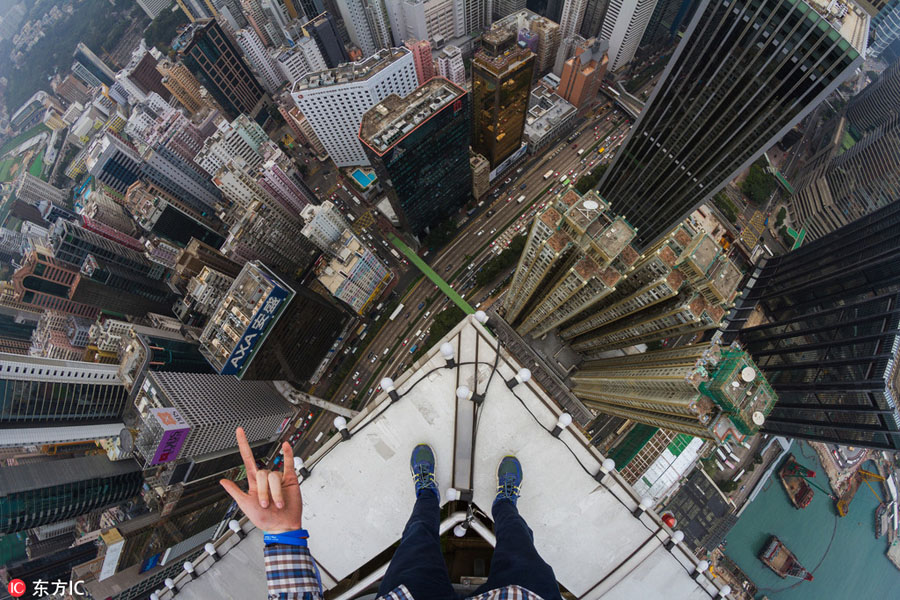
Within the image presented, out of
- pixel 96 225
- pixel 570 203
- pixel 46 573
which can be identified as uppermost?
pixel 96 225

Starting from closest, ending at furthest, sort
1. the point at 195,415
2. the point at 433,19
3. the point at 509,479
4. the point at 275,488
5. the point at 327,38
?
1. the point at 275,488
2. the point at 509,479
3. the point at 195,415
4. the point at 433,19
5. the point at 327,38

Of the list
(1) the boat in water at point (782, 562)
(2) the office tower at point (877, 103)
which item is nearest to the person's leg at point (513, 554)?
(1) the boat in water at point (782, 562)

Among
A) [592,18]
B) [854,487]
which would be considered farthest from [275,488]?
[592,18]

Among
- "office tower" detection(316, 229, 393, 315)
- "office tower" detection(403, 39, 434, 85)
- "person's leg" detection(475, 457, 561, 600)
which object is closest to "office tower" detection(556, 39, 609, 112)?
"office tower" detection(403, 39, 434, 85)

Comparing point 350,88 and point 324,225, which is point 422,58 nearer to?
point 350,88

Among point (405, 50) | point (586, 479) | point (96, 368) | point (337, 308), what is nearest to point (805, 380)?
point (586, 479)

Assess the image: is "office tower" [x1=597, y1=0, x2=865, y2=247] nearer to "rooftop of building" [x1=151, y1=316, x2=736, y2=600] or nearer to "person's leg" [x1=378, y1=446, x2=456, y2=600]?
"rooftop of building" [x1=151, y1=316, x2=736, y2=600]

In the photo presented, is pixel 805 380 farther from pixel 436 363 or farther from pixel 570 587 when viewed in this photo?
pixel 436 363
